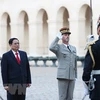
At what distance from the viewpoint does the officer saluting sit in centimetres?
746

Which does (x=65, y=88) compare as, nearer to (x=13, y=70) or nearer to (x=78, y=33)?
(x=13, y=70)

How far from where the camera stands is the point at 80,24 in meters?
35.0

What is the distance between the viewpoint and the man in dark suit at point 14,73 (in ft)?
31.6

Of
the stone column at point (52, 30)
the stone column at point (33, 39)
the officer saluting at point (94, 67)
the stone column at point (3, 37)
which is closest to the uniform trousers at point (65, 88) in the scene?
the officer saluting at point (94, 67)

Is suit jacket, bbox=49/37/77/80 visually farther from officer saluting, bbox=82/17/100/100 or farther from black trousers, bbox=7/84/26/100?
officer saluting, bbox=82/17/100/100

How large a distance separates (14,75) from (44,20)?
33.3 m

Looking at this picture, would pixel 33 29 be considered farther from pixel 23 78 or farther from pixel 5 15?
pixel 23 78

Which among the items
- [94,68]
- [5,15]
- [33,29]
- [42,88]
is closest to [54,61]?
[33,29]

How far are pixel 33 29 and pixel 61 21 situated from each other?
2.85 meters

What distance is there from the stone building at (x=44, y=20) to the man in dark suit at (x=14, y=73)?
23.1 metres

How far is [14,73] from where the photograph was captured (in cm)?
964

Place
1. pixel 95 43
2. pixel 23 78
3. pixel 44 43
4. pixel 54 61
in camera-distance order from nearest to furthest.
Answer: pixel 95 43 < pixel 23 78 < pixel 54 61 < pixel 44 43

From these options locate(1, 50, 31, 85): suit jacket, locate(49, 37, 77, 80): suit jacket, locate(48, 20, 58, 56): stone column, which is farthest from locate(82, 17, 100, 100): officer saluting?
locate(48, 20, 58, 56): stone column

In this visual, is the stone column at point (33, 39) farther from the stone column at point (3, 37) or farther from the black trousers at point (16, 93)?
the black trousers at point (16, 93)
